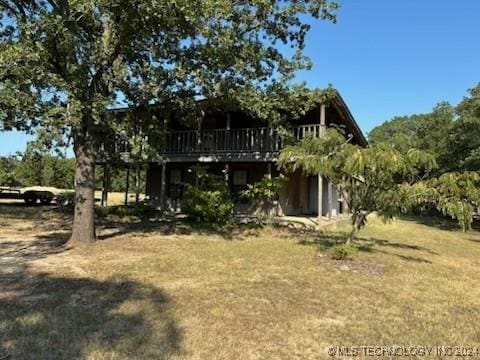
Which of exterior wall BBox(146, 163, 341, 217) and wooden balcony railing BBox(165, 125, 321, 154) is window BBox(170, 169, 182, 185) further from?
wooden balcony railing BBox(165, 125, 321, 154)

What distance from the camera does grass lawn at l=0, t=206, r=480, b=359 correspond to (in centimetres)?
466

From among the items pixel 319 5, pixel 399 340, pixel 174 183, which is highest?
pixel 319 5

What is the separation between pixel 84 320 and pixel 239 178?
1527 cm

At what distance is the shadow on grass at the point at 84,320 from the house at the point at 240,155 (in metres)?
10.1

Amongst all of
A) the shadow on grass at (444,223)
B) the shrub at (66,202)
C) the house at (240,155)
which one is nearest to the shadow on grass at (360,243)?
the house at (240,155)

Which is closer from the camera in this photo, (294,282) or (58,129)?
(294,282)

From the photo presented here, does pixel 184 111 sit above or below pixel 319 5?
below

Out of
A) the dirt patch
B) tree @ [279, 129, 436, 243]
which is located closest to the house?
tree @ [279, 129, 436, 243]

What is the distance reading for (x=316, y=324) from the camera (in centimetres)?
537

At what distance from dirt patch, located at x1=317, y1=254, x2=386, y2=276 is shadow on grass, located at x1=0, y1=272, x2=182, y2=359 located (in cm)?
387

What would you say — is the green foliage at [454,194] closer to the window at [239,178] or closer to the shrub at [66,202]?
the window at [239,178]

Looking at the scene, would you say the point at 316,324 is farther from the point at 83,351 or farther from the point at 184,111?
the point at 184,111

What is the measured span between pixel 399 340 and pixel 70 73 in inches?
320

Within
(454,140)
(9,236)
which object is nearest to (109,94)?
(9,236)
